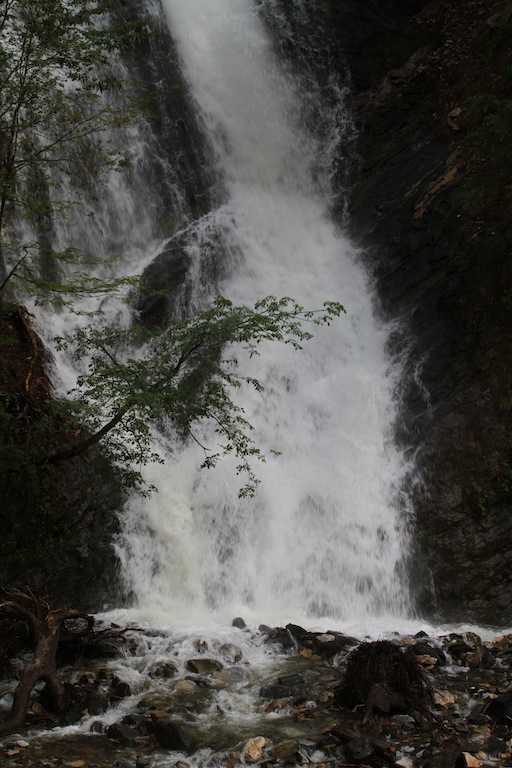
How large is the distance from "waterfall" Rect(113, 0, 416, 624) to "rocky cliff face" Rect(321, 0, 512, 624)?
2.07ft

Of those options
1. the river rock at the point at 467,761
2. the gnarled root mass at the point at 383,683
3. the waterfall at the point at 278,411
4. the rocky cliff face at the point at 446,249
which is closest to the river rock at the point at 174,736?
the gnarled root mass at the point at 383,683

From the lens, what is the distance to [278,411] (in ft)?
42.5

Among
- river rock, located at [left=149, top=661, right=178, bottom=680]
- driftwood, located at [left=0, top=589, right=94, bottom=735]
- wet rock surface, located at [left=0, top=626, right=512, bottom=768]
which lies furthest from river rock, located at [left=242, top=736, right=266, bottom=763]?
driftwood, located at [left=0, top=589, right=94, bottom=735]

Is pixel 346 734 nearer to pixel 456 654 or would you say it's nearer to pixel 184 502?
pixel 456 654

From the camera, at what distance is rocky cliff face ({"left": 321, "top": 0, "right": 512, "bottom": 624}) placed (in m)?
10.3

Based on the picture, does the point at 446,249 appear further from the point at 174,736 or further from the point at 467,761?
the point at 174,736

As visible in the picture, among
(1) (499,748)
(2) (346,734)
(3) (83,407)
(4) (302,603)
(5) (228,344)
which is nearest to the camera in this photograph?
(1) (499,748)

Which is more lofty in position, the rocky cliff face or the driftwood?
the rocky cliff face

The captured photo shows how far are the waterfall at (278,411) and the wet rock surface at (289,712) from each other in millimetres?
1815

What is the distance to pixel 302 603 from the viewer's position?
387 inches

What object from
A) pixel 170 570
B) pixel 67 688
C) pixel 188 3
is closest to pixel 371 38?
pixel 188 3

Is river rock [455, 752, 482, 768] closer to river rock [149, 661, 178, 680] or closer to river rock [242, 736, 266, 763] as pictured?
river rock [242, 736, 266, 763]

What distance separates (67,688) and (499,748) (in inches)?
163

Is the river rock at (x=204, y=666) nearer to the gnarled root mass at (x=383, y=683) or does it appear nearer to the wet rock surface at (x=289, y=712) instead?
the wet rock surface at (x=289, y=712)
